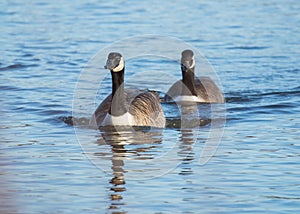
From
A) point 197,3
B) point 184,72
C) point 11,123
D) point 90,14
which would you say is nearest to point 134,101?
point 11,123

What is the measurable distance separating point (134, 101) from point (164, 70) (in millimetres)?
5077

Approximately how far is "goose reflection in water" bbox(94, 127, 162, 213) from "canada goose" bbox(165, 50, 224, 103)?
117 inches

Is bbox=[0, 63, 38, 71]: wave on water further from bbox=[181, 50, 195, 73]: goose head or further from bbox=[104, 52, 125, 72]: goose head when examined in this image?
bbox=[104, 52, 125, 72]: goose head

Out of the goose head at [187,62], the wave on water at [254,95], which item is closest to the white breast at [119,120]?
the wave on water at [254,95]

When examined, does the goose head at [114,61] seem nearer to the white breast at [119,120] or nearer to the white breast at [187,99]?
the white breast at [119,120]

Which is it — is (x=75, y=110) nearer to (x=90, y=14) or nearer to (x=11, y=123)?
(x=11, y=123)

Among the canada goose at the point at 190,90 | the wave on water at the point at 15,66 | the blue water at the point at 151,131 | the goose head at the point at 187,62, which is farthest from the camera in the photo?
the wave on water at the point at 15,66

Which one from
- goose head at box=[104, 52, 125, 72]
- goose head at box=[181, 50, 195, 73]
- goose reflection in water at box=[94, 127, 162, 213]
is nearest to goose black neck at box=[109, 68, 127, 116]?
goose head at box=[104, 52, 125, 72]

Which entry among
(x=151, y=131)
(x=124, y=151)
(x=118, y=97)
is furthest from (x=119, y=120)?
(x=124, y=151)

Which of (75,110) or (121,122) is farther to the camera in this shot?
(75,110)

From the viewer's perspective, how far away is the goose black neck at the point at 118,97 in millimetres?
11383

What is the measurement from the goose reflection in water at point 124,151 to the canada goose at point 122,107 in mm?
156

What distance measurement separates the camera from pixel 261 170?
8859 mm

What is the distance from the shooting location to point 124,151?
10070mm
